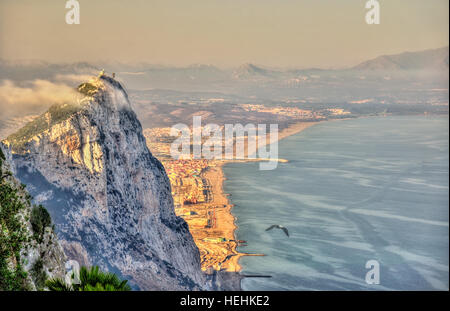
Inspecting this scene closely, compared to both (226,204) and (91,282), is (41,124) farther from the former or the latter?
(226,204)

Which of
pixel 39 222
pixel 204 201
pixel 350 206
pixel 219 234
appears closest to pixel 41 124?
pixel 39 222

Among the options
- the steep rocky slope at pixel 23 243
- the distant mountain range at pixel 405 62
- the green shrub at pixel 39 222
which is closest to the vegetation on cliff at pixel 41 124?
the steep rocky slope at pixel 23 243

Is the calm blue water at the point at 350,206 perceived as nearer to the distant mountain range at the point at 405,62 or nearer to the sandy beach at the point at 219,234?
the sandy beach at the point at 219,234

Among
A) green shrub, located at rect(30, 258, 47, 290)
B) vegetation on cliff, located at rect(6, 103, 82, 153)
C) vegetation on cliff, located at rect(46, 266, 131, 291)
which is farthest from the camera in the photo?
vegetation on cliff, located at rect(6, 103, 82, 153)

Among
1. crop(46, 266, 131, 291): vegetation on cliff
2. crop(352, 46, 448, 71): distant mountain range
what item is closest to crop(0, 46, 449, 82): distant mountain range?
crop(352, 46, 448, 71): distant mountain range

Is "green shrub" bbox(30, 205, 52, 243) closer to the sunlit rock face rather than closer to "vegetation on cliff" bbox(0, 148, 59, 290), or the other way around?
"vegetation on cliff" bbox(0, 148, 59, 290)
